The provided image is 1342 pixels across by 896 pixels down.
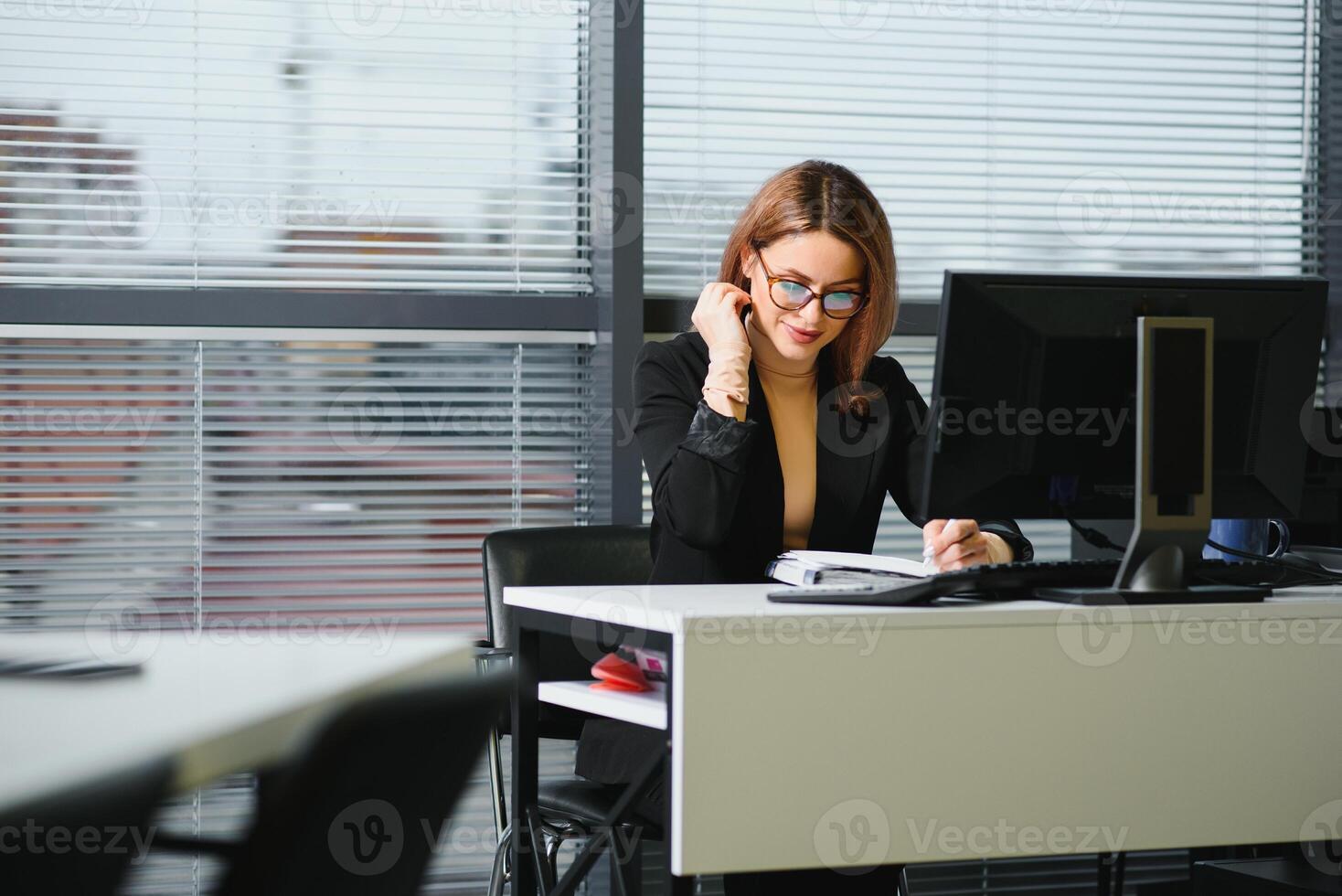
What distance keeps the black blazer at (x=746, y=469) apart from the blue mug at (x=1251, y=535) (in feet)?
1.74

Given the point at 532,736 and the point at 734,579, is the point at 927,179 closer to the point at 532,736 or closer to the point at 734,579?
the point at 734,579

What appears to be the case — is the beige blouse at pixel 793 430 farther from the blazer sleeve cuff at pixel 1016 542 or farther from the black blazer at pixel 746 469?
the blazer sleeve cuff at pixel 1016 542

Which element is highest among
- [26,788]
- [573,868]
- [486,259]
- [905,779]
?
[486,259]

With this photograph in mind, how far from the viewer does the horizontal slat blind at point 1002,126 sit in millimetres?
2986

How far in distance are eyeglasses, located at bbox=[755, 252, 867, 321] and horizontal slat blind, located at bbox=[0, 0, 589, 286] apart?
3.35ft

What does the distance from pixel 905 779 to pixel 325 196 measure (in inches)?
74.8

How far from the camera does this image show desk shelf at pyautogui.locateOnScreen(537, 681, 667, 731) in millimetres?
1561

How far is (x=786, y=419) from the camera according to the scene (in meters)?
2.20

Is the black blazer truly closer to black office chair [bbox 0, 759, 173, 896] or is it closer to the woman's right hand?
the woman's right hand

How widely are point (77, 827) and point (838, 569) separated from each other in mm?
1158

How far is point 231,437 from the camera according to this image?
2.81m

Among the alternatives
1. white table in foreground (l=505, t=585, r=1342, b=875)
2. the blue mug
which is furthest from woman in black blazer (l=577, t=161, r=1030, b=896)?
the blue mug

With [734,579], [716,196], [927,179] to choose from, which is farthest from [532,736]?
[927,179]

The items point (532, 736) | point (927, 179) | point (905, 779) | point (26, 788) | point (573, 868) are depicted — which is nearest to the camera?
point (26, 788)
